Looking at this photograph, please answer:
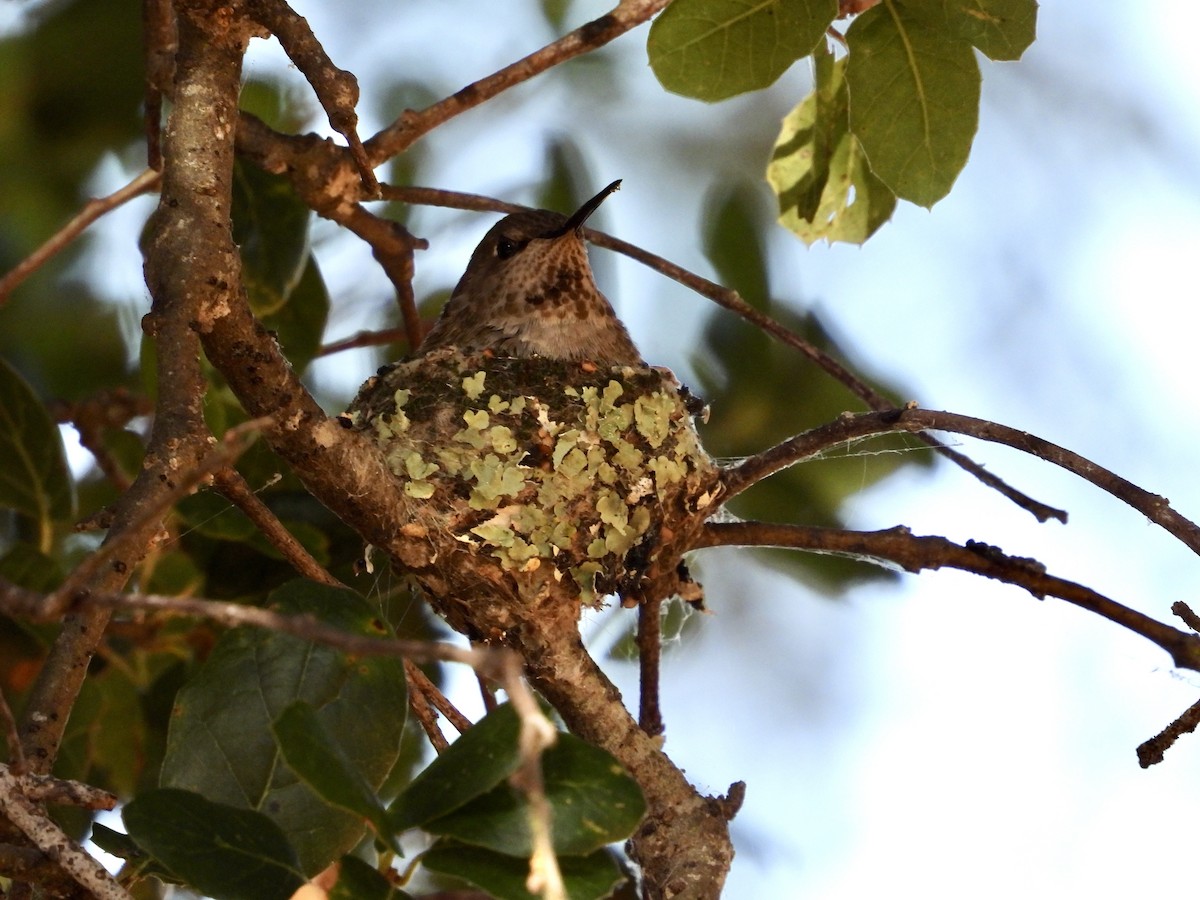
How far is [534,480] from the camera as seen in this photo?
2.77 meters

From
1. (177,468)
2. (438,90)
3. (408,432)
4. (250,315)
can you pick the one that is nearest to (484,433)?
(408,432)

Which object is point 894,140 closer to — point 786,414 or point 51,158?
point 786,414

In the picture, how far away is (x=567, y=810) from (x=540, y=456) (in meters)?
1.43

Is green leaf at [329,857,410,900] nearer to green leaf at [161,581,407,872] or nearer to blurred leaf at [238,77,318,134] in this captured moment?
green leaf at [161,581,407,872]

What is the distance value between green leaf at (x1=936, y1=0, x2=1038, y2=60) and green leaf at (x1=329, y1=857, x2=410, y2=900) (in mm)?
1617

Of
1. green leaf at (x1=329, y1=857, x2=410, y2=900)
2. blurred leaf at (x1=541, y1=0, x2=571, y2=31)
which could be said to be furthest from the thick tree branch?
blurred leaf at (x1=541, y1=0, x2=571, y2=31)

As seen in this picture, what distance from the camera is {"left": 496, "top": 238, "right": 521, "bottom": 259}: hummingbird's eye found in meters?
3.75

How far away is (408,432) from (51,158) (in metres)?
1.37

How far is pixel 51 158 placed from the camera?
3.40 m

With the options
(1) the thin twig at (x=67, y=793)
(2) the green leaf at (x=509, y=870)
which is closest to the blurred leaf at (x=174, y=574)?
(1) the thin twig at (x=67, y=793)

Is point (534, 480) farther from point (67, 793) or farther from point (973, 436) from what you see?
point (67, 793)

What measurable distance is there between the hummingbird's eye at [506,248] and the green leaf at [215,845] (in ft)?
8.05

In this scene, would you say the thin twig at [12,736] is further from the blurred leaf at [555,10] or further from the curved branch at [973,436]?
the blurred leaf at [555,10]

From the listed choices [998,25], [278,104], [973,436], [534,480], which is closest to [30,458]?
[534,480]
